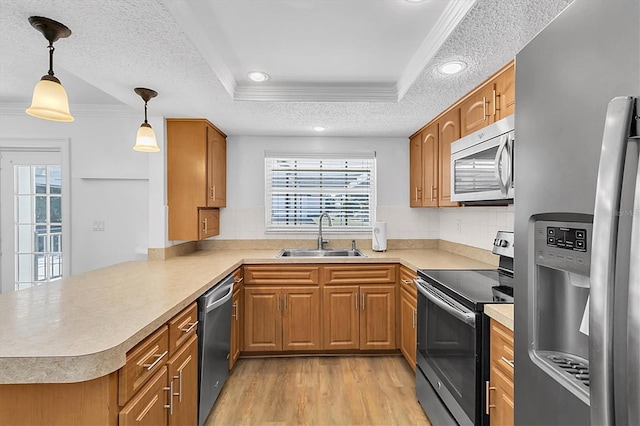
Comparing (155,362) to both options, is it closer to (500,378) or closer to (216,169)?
(500,378)

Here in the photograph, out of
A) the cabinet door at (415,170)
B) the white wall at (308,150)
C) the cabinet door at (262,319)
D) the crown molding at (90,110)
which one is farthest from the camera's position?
the white wall at (308,150)

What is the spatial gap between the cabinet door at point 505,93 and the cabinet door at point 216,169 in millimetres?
2300

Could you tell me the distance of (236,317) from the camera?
2.73 meters

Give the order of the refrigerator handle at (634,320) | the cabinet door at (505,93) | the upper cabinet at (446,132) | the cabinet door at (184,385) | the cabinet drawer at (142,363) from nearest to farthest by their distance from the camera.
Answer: the refrigerator handle at (634,320)
the cabinet drawer at (142,363)
the cabinet door at (184,385)
the cabinet door at (505,93)
the upper cabinet at (446,132)

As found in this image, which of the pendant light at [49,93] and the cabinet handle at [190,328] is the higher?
the pendant light at [49,93]

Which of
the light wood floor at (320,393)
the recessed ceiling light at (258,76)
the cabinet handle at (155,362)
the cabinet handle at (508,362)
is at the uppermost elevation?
the recessed ceiling light at (258,76)

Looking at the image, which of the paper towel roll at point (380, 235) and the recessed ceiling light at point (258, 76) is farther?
the paper towel roll at point (380, 235)

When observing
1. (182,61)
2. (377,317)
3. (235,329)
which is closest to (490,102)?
(182,61)

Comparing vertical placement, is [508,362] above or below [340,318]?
above

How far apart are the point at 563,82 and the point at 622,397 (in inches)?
23.0

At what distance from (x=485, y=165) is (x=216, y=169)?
234 cm

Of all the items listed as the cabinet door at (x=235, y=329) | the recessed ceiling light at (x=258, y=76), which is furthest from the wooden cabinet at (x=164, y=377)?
the recessed ceiling light at (x=258, y=76)

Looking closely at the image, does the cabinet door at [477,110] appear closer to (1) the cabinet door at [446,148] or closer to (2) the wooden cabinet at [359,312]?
(1) the cabinet door at [446,148]

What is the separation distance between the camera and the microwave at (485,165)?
1.68 meters
